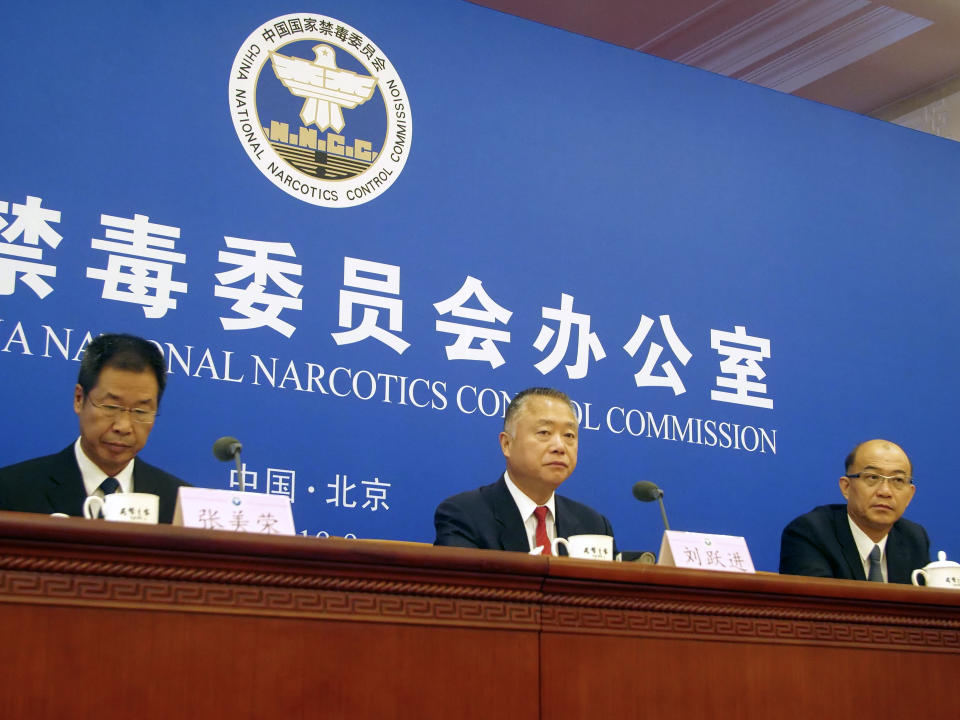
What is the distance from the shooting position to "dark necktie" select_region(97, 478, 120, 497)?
272 centimetres

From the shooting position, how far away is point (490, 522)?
2848mm

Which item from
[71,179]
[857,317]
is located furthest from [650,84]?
[71,179]

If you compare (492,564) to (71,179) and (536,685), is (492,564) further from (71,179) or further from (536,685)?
(71,179)

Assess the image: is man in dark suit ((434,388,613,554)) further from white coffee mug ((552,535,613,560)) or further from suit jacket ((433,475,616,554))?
white coffee mug ((552,535,613,560))

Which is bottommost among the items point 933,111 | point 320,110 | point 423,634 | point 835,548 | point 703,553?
point 423,634

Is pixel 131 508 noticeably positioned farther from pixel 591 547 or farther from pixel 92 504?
pixel 591 547

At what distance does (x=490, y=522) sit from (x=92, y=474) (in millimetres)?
943

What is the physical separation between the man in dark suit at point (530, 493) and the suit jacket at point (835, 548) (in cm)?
60

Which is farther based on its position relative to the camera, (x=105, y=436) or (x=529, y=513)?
(x=529, y=513)

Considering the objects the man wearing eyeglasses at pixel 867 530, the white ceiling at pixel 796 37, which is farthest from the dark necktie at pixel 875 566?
the white ceiling at pixel 796 37

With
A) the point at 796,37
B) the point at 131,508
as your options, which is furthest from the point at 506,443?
the point at 796,37

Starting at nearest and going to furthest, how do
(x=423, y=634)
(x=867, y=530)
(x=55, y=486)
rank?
(x=423, y=634) < (x=55, y=486) < (x=867, y=530)

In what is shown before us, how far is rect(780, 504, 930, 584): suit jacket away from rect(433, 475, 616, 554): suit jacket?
0.62 meters

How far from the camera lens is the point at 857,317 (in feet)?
14.2
